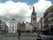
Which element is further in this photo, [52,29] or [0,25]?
[0,25]

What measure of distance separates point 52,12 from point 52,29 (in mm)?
9479

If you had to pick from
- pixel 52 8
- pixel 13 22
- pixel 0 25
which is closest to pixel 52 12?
pixel 52 8

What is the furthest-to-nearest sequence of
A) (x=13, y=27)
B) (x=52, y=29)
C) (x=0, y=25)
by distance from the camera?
(x=0, y=25) → (x=13, y=27) → (x=52, y=29)

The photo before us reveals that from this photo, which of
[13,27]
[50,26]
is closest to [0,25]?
[13,27]

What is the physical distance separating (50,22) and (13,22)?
1899 centimetres

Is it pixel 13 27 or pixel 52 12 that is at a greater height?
pixel 52 12

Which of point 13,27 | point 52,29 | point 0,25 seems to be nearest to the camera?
point 52,29

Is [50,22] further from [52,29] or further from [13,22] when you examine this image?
[13,22]

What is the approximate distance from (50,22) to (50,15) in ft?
18.1

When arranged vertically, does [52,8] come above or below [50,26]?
above

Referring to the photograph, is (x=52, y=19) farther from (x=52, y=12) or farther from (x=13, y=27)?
(x=13, y=27)

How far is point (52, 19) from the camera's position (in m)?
94.7

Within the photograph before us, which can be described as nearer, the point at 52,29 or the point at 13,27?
the point at 52,29

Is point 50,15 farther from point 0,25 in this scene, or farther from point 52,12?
point 0,25
